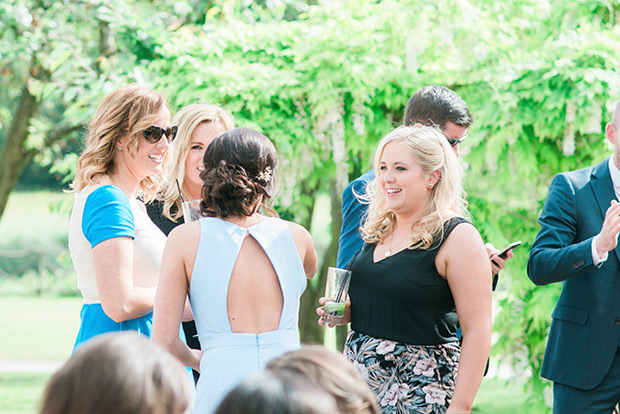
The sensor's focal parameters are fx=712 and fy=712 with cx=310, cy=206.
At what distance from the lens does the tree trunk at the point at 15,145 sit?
973 centimetres

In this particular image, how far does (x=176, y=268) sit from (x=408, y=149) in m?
1.05

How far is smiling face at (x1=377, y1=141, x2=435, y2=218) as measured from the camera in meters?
2.82

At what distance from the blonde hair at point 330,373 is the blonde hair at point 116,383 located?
8.1 inches

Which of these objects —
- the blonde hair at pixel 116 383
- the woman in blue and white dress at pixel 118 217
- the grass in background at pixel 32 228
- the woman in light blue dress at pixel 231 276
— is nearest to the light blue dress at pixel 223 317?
the woman in light blue dress at pixel 231 276

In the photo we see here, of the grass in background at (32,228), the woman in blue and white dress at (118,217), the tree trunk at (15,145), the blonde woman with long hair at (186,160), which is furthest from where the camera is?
the grass in background at (32,228)

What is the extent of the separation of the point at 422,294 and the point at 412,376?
0.31m

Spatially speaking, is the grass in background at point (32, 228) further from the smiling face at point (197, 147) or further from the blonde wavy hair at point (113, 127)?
the blonde wavy hair at point (113, 127)

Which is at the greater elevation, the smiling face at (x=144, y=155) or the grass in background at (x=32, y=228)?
the smiling face at (x=144, y=155)

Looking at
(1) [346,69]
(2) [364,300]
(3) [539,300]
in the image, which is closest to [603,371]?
(2) [364,300]

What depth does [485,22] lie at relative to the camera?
5457 millimetres

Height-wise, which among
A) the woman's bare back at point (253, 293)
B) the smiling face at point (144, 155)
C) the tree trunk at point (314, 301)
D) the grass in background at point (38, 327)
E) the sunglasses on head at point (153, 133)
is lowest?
the grass in background at point (38, 327)

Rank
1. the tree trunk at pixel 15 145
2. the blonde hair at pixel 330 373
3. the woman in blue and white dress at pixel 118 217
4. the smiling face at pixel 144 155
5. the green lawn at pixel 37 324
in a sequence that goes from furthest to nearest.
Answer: the tree trunk at pixel 15 145, the green lawn at pixel 37 324, the smiling face at pixel 144 155, the woman in blue and white dress at pixel 118 217, the blonde hair at pixel 330 373

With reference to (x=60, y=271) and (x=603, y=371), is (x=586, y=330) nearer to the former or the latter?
(x=603, y=371)

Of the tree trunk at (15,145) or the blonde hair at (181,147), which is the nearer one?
the blonde hair at (181,147)
